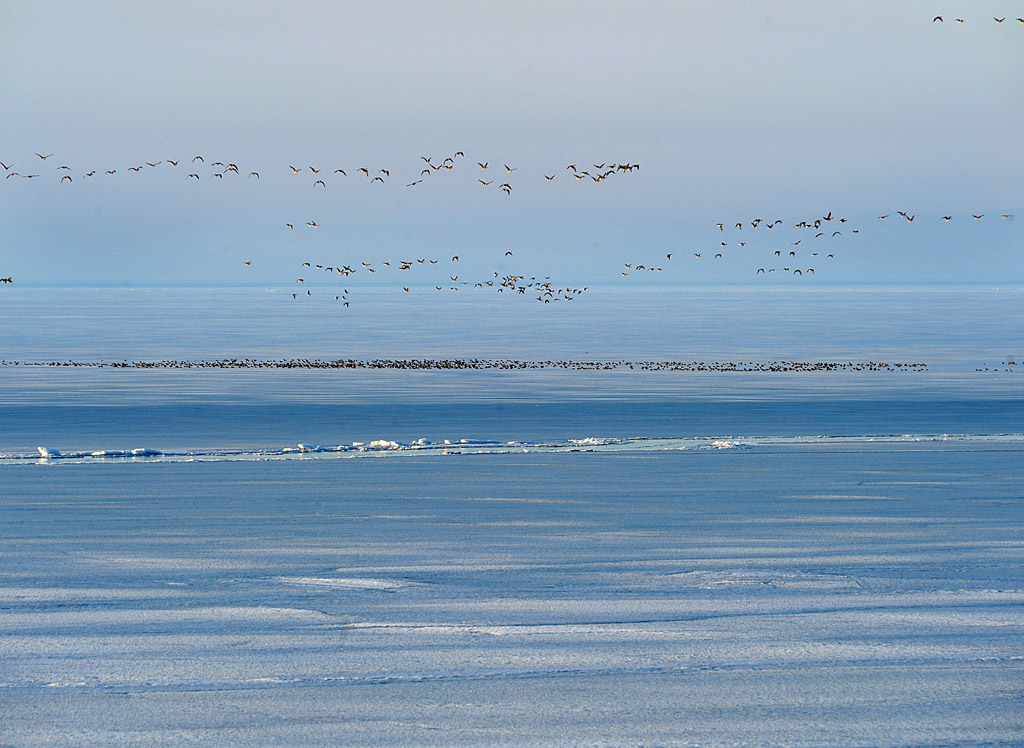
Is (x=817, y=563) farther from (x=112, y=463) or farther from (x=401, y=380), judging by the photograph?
(x=401, y=380)

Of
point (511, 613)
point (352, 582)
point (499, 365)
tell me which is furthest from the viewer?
point (499, 365)

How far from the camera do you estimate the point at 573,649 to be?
8.00m

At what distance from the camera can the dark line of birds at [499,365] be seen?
139 ft

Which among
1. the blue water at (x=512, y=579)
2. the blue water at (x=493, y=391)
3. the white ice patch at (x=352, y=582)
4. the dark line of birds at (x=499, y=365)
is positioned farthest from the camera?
the dark line of birds at (x=499, y=365)

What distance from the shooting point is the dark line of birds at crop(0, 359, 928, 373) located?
42.3m

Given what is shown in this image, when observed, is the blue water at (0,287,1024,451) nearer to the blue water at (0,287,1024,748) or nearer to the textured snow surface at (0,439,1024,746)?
the blue water at (0,287,1024,748)

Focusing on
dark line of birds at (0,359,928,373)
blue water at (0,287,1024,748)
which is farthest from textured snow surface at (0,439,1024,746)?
dark line of birds at (0,359,928,373)

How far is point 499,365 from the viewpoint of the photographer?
1724 inches

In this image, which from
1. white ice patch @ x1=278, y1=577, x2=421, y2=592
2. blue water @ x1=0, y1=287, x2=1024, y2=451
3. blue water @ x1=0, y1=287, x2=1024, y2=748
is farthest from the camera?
blue water @ x1=0, y1=287, x2=1024, y2=451

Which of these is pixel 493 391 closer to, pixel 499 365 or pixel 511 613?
pixel 499 365

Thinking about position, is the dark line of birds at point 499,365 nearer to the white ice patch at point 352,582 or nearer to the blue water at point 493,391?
the blue water at point 493,391

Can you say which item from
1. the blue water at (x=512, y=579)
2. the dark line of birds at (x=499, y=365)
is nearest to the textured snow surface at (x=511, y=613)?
the blue water at (x=512, y=579)

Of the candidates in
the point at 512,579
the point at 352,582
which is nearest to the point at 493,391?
the point at 512,579

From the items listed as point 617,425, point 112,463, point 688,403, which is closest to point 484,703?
point 112,463
